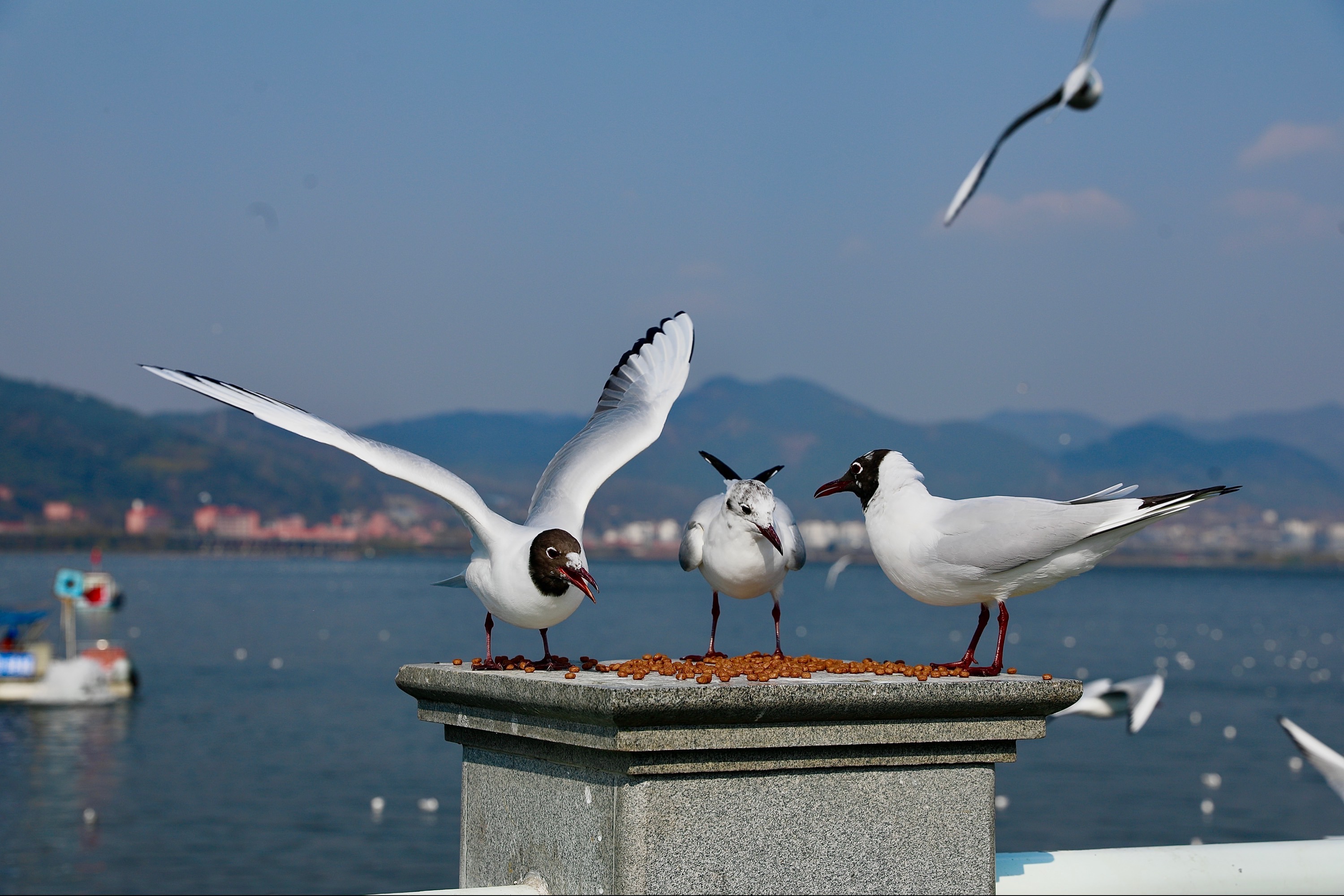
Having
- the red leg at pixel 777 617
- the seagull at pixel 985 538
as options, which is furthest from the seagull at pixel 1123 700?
the seagull at pixel 985 538

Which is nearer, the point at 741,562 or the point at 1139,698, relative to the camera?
the point at 741,562

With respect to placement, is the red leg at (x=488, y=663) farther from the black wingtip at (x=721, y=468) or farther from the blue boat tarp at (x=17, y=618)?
the blue boat tarp at (x=17, y=618)

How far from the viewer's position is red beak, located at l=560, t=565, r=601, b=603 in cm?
462

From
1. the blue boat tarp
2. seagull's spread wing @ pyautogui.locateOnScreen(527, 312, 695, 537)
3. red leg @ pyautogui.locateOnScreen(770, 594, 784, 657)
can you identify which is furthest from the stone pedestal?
the blue boat tarp

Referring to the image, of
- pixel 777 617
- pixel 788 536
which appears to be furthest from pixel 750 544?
pixel 777 617

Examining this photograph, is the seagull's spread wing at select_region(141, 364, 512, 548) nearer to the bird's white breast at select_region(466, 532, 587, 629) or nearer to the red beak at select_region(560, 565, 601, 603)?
the bird's white breast at select_region(466, 532, 587, 629)

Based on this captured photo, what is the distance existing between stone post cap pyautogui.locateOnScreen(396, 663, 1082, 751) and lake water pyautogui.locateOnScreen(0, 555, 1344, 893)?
23.1 metres

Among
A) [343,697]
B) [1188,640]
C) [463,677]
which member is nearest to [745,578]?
[463,677]

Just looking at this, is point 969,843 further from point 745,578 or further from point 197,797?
point 197,797

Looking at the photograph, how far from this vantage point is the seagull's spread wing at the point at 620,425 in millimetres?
5488

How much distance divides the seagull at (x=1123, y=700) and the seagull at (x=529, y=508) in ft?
24.8

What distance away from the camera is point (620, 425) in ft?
19.7

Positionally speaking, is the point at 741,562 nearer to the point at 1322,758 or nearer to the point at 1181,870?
the point at 1181,870

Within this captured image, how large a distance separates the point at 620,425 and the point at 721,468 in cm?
60
